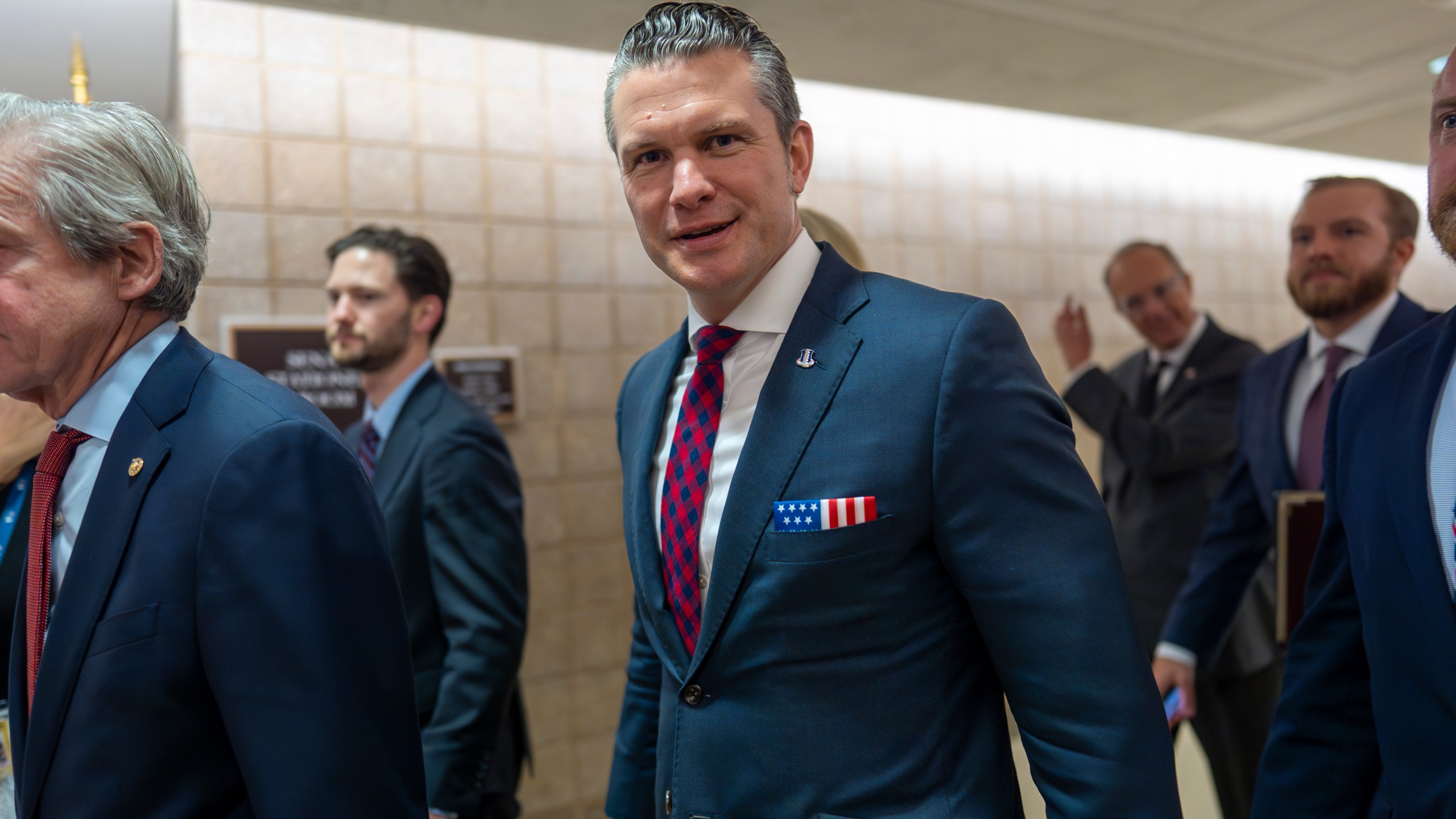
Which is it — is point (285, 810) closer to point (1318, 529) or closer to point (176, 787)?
point (176, 787)

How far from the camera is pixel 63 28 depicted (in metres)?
2.59

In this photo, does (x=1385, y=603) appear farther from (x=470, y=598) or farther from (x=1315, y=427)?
(x=470, y=598)

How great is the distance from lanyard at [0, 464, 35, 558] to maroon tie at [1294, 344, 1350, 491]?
8.58ft

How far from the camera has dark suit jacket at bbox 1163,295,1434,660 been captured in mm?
2354

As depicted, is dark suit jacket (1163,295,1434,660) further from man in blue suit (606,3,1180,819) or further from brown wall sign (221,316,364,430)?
brown wall sign (221,316,364,430)

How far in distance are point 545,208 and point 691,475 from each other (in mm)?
2579

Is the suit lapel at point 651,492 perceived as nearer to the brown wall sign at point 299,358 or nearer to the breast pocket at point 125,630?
the breast pocket at point 125,630

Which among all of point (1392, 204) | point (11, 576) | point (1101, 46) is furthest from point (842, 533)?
point (1101, 46)

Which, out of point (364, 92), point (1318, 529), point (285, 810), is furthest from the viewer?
point (364, 92)

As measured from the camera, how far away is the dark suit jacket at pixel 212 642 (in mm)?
1005

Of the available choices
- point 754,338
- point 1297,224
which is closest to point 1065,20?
point 1297,224

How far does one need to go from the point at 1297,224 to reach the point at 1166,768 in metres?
2.03

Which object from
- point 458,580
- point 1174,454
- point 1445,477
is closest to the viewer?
point 1445,477

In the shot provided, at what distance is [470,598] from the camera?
6.79 feet
